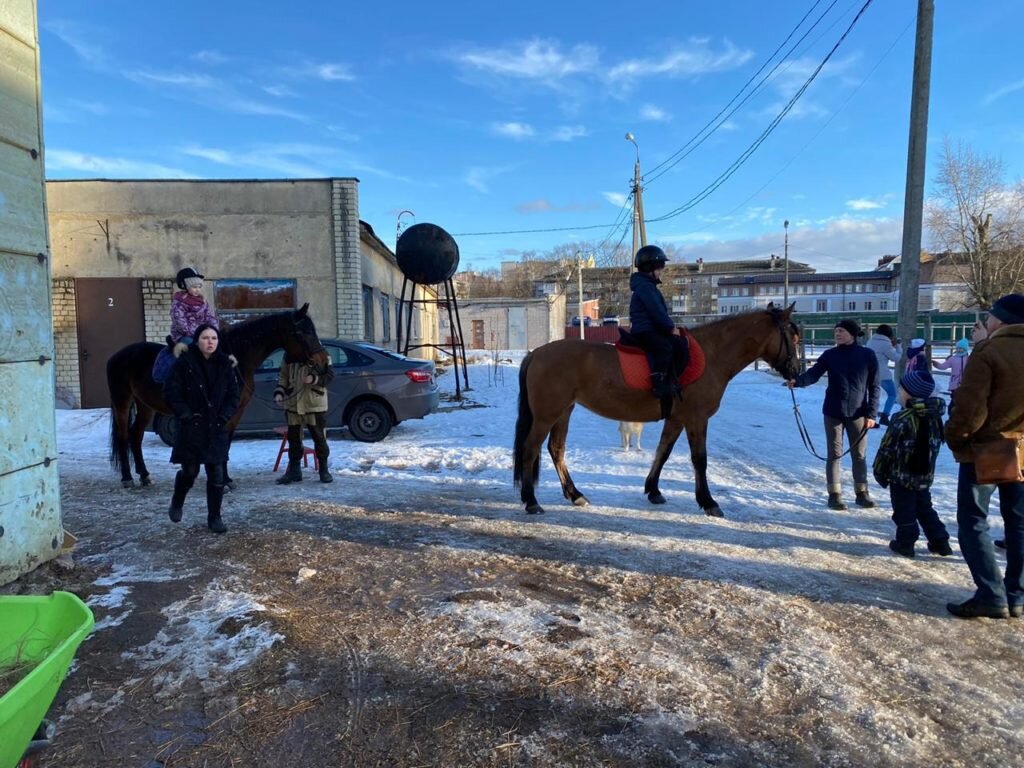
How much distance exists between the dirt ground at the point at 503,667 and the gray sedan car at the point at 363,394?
486 cm

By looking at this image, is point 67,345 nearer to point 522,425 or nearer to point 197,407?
point 197,407

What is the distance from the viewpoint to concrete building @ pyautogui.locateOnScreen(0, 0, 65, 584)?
3.91m

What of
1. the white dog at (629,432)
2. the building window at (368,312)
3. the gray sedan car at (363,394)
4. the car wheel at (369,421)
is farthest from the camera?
the building window at (368,312)

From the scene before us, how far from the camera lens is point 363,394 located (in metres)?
9.80

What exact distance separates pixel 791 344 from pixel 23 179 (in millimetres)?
6569

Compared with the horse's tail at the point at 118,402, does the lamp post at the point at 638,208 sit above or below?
above

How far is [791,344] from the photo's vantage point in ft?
20.7

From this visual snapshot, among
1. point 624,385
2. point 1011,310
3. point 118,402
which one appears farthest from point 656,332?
point 118,402

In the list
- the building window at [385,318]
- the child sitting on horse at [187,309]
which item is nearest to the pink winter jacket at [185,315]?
the child sitting on horse at [187,309]

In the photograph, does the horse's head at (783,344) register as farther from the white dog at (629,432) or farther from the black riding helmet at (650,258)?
the white dog at (629,432)

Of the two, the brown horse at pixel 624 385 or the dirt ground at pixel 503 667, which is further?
the brown horse at pixel 624 385

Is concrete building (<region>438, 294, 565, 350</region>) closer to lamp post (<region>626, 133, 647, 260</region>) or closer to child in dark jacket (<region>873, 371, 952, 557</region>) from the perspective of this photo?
lamp post (<region>626, 133, 647, 260</region>)

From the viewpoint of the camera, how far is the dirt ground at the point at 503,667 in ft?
8.16

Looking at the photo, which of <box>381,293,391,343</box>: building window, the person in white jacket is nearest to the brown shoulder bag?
the person in white jacket
